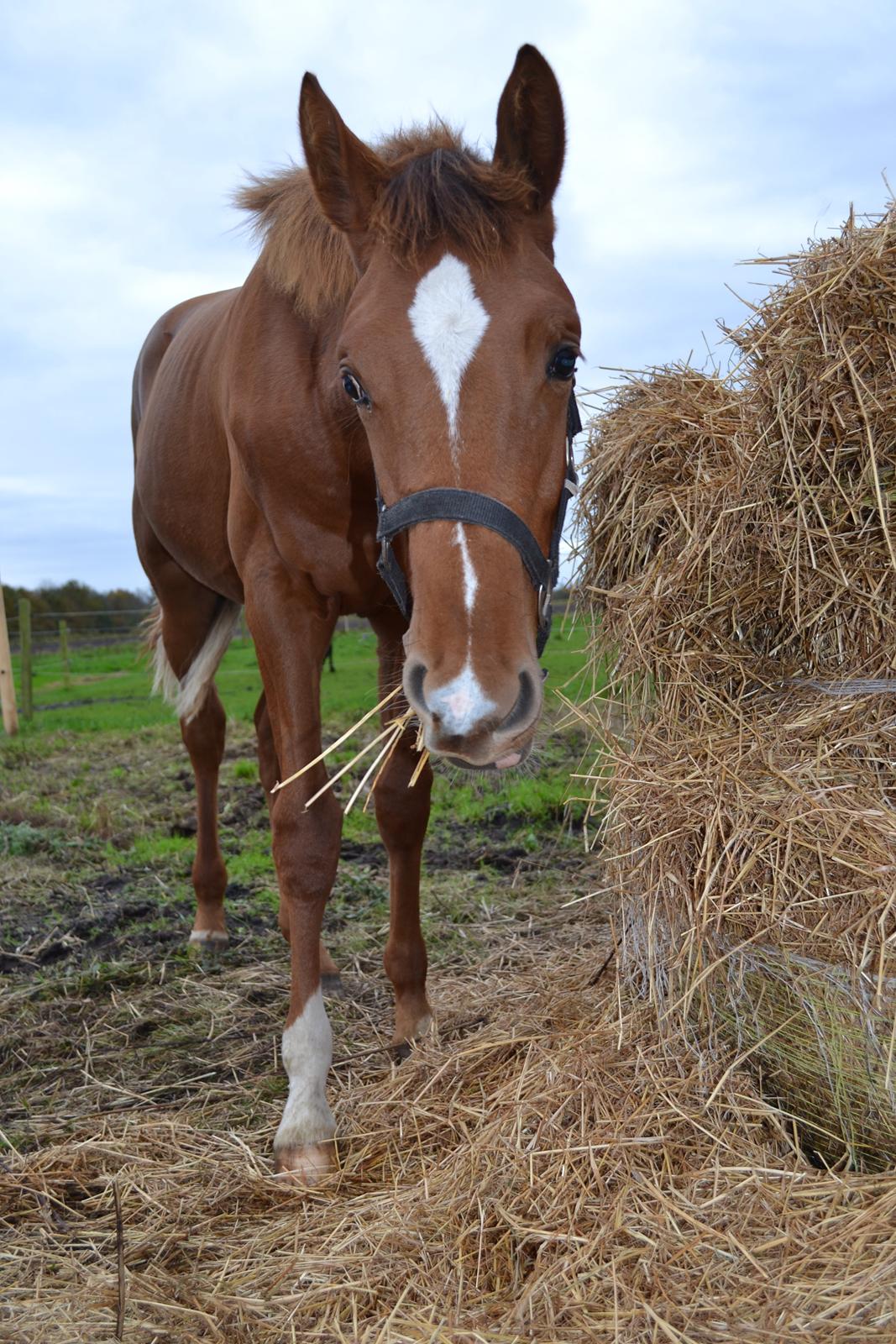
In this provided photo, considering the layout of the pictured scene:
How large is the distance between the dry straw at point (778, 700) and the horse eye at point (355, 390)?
2.99 ft

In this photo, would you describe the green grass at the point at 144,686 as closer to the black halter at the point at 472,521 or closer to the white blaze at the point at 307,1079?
the white blaze at the point at 307,1079

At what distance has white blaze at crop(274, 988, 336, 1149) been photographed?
2.72 metres

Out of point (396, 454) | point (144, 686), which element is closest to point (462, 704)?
point (396, 454)

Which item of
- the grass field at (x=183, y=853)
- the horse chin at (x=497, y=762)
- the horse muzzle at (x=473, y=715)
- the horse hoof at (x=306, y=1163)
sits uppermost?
the horse muzzle at (x=473, y=715)

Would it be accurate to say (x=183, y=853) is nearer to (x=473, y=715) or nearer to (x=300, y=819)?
(x=300, y=819)

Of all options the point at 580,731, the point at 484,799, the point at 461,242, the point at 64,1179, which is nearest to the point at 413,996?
the point at 64,1179

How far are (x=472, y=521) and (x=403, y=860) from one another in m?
1.69

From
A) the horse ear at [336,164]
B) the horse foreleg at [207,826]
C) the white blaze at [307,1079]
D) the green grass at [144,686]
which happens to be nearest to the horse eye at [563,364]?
the horse ear at [336,164]

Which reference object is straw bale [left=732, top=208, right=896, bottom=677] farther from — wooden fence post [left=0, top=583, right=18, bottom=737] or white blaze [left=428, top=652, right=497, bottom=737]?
wooden fence post [left=0, top=583, right=18, bottom=737]

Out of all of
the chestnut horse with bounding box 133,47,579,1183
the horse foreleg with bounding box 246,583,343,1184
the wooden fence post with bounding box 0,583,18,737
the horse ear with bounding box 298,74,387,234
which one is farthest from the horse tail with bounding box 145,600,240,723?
the wooden fence post with bounding box 0,583,18,737

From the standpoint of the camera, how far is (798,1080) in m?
2.20

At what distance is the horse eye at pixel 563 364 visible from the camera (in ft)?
7.79

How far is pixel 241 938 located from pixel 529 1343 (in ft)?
10.1

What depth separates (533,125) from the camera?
2.55 m
